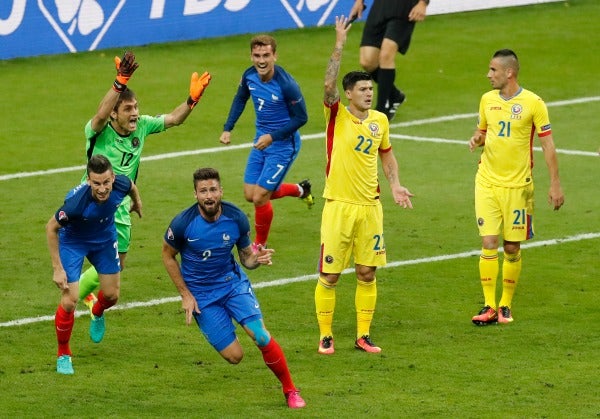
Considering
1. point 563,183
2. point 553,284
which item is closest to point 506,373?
point 553,284

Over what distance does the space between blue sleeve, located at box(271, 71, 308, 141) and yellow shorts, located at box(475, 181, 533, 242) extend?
2.99m

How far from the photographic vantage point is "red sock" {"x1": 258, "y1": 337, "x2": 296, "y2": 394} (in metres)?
12.1

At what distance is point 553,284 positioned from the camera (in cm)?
1600

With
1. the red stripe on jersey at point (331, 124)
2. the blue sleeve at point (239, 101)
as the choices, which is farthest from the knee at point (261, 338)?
the blue sleeve at point (239, 101)

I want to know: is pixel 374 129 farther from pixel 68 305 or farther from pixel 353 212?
pixel 68 305

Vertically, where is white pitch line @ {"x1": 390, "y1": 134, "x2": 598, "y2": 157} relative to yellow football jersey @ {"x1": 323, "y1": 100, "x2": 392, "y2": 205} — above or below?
above

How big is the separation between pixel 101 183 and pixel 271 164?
4.65 metres

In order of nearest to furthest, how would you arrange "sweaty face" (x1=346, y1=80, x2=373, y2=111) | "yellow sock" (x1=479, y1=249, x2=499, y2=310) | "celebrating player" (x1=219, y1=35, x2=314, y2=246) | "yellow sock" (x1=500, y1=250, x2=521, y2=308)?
"sweaty face" (x1=346, y1=80, x2=373, y2=111), "yellow sock" (x1=479, y1=249, x2=499, y2=310), "yellow sock" (x1=500, y1=250, x2=521, y2=308), "celebrating player" (x1=219, y1=35, x2=314, y2=246)

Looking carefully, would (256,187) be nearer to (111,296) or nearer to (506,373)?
(111,296)

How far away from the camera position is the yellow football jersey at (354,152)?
13719mm

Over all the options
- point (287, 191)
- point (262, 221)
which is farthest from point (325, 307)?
point (287, 191)

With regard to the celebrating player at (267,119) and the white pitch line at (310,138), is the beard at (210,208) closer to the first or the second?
the celebrating player at (267,119)

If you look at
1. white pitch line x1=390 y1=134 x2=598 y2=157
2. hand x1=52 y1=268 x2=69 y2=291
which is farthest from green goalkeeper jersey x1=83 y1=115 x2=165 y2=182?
white pitch line x1=390 y1=134 x2=598 y2=157

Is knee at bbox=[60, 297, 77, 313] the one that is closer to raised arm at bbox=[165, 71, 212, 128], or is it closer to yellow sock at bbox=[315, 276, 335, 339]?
yellow sock at bbox=[315, 276, 335, 339]
